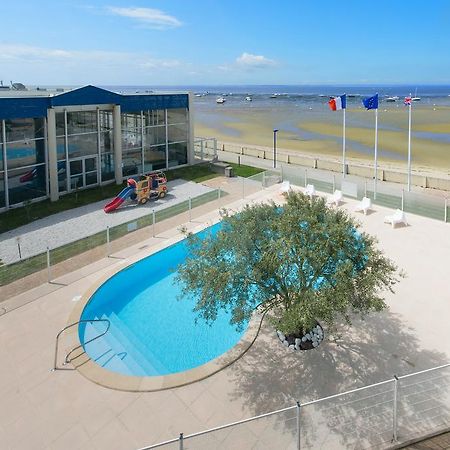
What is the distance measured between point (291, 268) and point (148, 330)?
5263mm

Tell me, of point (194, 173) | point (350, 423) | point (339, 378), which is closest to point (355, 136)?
point (194, 173)

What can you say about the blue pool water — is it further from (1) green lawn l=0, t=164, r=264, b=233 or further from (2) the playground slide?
Answer: (1) green lawn l=0, t=164, r=264, b=233

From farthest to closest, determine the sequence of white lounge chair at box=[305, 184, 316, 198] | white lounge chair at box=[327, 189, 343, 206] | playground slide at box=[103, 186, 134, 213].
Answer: white lounge chair at box=[305, 184, 316, 198] → white lounge chair at box=[327, 189, 343, 206] → playground slide at box=[103, 186, 134, 213]

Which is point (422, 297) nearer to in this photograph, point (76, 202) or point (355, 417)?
point (355, 417)

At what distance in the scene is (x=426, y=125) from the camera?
6519 cm

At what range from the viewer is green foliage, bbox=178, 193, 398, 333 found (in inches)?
351

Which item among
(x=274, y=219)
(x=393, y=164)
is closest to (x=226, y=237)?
(x=274, y=219)

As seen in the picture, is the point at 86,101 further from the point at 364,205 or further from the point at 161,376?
the point at 161,376

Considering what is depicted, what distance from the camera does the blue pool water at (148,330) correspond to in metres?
11.2

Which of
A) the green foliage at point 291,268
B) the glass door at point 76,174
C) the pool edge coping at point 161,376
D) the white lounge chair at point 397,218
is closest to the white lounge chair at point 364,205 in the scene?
the white lounge chair at point 397,218

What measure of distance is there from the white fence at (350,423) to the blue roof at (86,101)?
1856cm

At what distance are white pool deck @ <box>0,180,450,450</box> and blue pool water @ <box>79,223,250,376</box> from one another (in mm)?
1014

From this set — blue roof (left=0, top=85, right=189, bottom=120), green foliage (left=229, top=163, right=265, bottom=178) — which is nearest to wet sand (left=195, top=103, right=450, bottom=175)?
green foliage (left=229, top=163, right=265, bottom=178)

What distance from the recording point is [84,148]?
82.6 ft
